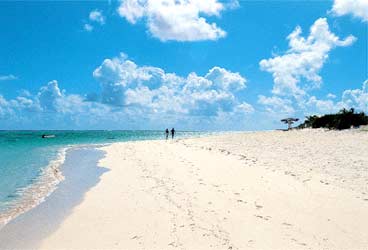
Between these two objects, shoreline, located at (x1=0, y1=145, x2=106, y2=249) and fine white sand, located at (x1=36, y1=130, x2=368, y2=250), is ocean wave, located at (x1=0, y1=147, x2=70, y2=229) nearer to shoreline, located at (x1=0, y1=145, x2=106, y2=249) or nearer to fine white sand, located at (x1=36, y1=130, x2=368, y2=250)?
shoreline, located at (x1=0, y1=145, x2=106, y2=249)

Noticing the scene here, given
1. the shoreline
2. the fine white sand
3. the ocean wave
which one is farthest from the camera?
the ocean wave

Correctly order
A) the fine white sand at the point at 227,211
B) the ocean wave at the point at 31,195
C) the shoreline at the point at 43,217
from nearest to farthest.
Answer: the fine white sand at the point at 227,211 → the shoreline at the point at 43,217 → the ocean wave at the point at 31,195

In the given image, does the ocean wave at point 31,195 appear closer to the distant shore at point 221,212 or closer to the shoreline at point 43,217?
the shoreline at point 43,217

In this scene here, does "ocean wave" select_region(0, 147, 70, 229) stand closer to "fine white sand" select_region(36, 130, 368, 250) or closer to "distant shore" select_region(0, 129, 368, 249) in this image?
"distant shore" select_region(0, 129, 368, 249)

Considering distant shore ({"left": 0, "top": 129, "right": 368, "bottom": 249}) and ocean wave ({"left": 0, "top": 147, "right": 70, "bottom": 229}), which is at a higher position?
distant shore ({"left": 0, "top": 129, "right": 368, "bottom": 249})

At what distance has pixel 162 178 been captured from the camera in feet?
54.2

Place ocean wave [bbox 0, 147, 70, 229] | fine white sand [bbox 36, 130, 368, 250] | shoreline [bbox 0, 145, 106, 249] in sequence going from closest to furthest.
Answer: fine white sand [bbox 36, 130, 368, 250], shoreline [bbox 0, 145, 106, 249], ocean wave [bbox 0, 147, 70, 229]

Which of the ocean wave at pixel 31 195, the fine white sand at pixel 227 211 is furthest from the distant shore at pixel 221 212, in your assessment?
the ocean wave at pixel 31 195

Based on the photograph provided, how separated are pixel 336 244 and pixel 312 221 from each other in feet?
5.03


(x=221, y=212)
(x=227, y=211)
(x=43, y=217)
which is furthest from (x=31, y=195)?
(x=227, y=211)

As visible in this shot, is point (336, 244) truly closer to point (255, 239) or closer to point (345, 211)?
point (255, 239)

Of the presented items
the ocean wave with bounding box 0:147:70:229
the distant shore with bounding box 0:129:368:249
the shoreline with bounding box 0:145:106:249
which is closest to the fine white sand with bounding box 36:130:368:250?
the distant shore with bounding box 0:129:368:249

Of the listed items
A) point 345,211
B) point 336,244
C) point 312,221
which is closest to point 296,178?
point 345,211

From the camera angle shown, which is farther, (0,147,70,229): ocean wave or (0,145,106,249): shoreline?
(0,147,70,229): ocean wave
